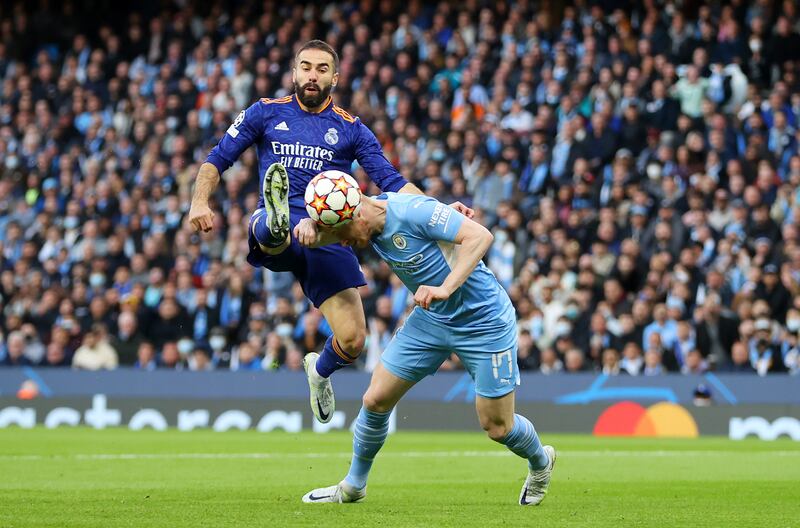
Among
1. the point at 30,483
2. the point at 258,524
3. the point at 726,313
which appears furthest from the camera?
the point at 726,313

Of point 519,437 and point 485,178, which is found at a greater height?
point 485,178

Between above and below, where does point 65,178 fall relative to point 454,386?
above

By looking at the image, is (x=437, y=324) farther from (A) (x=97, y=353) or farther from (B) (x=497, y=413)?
(A) (x=97, y=353)

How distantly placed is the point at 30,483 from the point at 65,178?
15.5m

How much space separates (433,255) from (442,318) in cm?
43

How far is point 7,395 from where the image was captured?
2138 cm

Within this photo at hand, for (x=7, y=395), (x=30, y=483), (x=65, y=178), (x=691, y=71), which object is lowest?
(x=7, y=395)

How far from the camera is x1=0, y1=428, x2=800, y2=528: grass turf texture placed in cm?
791

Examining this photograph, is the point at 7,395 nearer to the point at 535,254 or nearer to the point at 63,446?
the point at 63,446

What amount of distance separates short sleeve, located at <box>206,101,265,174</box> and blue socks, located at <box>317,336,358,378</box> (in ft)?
4.87

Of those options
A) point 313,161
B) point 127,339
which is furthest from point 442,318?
point 127,339

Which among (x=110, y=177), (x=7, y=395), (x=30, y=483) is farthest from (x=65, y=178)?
(x=30, y=483)

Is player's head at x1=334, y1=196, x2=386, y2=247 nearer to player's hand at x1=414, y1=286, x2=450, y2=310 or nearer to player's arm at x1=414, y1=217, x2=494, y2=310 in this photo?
player's arm at x1=414, y1=217, x2=494, y2=310

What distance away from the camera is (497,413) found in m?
8.52
